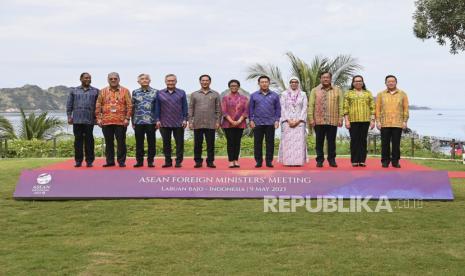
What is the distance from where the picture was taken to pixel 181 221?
236 inches

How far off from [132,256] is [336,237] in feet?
6.39

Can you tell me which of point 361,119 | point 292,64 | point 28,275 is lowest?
point 28,275

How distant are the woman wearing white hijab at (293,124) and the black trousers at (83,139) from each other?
276 cm

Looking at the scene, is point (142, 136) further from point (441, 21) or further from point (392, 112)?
point (441, 21)

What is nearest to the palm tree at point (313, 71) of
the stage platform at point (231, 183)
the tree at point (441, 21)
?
the tree at point (441, 21)

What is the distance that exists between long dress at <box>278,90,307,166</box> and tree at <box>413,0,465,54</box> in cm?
925

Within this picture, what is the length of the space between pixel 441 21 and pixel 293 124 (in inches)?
393

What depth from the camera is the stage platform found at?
7066 millimetres

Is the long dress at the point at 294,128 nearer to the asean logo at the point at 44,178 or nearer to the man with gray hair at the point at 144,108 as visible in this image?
the man with gray hair at the point at 144,108

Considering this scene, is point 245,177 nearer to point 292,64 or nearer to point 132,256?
point 132,256

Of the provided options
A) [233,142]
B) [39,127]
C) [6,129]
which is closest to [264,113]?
[233,142]

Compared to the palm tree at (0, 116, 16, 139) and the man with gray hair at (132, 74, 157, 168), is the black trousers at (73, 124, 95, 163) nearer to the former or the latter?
the man with gray hair at (132, 74, 157, 168)

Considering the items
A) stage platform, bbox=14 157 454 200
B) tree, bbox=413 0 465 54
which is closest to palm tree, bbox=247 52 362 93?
tree, bbox=413 0 465 54

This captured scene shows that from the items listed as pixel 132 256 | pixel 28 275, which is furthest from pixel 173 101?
pixel 28 275
